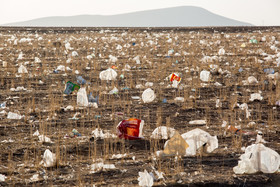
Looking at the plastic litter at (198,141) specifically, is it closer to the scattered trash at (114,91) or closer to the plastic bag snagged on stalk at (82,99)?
the plastic bag snagged on stalk at (82,99)

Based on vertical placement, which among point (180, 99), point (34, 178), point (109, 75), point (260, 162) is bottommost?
point (34, 178)

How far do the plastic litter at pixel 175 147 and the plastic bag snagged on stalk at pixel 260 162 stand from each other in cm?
52

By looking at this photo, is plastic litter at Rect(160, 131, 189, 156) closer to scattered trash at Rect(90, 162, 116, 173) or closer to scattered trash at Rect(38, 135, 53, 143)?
scattered trash at Rect(90, 162, 116, 173)

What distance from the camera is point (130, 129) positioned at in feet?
13.0

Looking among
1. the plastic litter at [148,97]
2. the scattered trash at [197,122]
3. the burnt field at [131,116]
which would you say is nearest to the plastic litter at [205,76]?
the burnt field at [131,116]

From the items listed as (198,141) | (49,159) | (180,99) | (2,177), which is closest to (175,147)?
(198,141)

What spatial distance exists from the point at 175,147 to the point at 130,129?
2.08 ft

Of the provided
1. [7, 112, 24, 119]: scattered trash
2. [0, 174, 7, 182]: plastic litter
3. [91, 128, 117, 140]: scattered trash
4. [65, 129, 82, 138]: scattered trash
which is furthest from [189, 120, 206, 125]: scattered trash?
[0, 174, 7, 182]: plastic litter

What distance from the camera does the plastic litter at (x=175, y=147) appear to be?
3.45 metres

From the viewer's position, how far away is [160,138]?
3924 mm

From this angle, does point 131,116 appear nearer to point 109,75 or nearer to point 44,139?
point 44,139

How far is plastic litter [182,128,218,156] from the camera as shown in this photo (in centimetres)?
349

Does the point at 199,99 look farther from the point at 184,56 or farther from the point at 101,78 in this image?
the point at 184,56

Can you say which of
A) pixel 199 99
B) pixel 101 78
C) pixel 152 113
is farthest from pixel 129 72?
pixel 152 113
